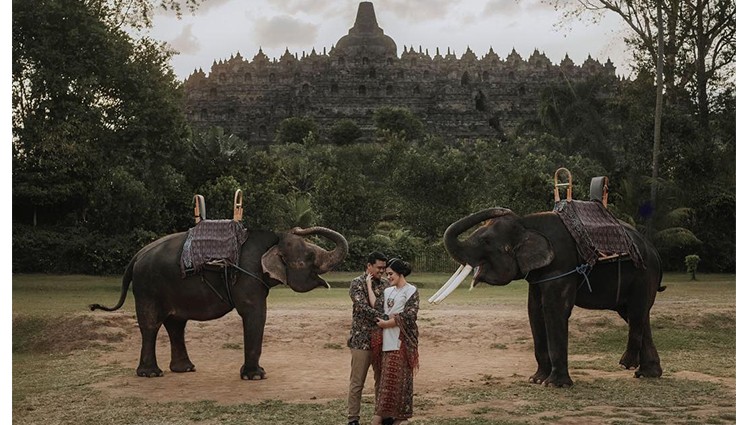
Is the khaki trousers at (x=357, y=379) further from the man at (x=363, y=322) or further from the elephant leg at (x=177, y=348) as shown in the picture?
the elephant leg at (x=177, y=348)

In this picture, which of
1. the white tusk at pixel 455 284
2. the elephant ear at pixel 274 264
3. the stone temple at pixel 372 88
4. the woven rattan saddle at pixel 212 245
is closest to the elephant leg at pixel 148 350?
the woven rattan saddle at pixel 212 245

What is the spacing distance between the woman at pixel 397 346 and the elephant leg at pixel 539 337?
2.85 meters

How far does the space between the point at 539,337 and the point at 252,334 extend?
3124mm

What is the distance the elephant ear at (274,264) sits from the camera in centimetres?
1011

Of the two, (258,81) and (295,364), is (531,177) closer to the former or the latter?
(295,364)

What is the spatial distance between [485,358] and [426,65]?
64785 mm

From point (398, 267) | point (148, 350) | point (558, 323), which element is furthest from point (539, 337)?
point (148, 350)

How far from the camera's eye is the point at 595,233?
31.7ft

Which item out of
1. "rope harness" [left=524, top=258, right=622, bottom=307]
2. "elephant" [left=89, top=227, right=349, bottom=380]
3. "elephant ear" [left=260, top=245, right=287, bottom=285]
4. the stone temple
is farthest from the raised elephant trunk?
the stone temple

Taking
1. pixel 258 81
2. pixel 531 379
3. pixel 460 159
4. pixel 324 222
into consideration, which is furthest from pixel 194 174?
pixel 258 81

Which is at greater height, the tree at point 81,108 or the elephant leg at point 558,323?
the tree at point 81,108

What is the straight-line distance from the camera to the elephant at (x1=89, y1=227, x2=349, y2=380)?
1012 cm

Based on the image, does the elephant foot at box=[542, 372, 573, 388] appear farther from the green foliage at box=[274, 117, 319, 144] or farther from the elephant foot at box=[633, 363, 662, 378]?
the green foliage at box=[274, 117, 319, 144]

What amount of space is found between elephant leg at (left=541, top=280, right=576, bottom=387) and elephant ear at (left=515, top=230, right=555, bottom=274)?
25 centimetres
